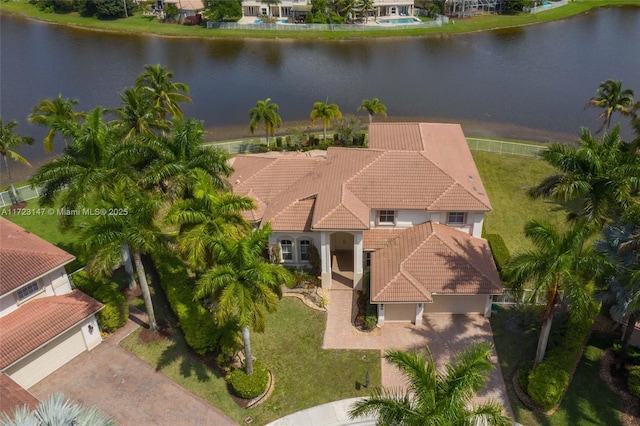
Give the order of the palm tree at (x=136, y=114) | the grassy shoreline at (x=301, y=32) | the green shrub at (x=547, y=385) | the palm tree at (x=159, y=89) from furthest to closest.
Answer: the grassy shoreline at (x=301, y=32), the palm tree at (x=159, y=89), the palm tree at (x=136, y=114), the green shrub at (x=547, y=385)

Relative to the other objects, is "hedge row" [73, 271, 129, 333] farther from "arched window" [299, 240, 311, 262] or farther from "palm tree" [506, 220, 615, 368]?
"palm tree" [506, 220, 615, 368]

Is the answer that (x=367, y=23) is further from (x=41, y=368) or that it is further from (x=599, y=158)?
(x=41, y=368)

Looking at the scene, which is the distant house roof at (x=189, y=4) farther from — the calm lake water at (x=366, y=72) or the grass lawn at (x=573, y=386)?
the grass lawn at (x=573, y=386)

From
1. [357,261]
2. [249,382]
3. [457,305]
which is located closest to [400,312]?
[457,305]

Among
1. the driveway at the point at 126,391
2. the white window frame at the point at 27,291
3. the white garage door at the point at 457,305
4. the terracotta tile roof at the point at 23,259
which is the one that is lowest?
the driveway at the point at 126,391

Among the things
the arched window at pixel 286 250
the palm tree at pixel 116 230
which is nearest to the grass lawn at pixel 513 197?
the arched window at pixel 286 250

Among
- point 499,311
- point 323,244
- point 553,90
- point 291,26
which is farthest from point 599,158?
point 291,26

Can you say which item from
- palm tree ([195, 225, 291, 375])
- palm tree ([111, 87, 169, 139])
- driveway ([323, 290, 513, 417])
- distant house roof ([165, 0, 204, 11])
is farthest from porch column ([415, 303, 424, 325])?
distant house roof ([165, 0, 204, 11])
